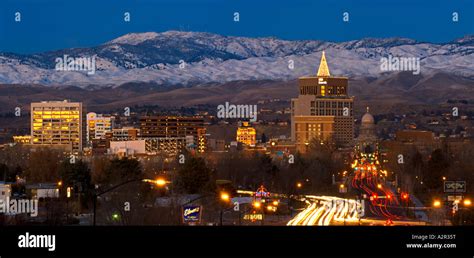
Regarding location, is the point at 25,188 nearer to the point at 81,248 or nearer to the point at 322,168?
the point at 322,168

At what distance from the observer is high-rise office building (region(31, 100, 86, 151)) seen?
128250mm

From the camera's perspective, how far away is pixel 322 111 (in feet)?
584

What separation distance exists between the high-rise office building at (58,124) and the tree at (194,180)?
6978 centimetres

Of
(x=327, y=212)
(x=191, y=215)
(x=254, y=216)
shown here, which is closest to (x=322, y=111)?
(x=327, y=212)

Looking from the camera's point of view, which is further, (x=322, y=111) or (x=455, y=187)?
(x=322, y=111)

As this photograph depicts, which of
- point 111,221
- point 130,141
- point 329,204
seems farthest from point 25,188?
point 130,141

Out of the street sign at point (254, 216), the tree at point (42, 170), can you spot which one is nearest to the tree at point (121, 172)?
the tree at point (42, 170)

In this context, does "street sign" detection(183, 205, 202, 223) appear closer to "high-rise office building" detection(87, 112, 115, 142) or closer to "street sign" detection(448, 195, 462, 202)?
"street sign" detection(448, 195, 462, 202)

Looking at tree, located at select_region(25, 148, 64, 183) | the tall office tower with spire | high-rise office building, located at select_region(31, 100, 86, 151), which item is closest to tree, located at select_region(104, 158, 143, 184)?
tree, located at select_region(25, 148, 64, 183)

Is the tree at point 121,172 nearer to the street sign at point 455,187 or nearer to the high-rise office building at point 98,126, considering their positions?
the street sign at point 455,187

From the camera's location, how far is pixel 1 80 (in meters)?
176

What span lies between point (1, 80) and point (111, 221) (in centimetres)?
14438

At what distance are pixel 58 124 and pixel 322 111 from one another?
57528mm

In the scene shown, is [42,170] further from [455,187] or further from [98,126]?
[98,126]
